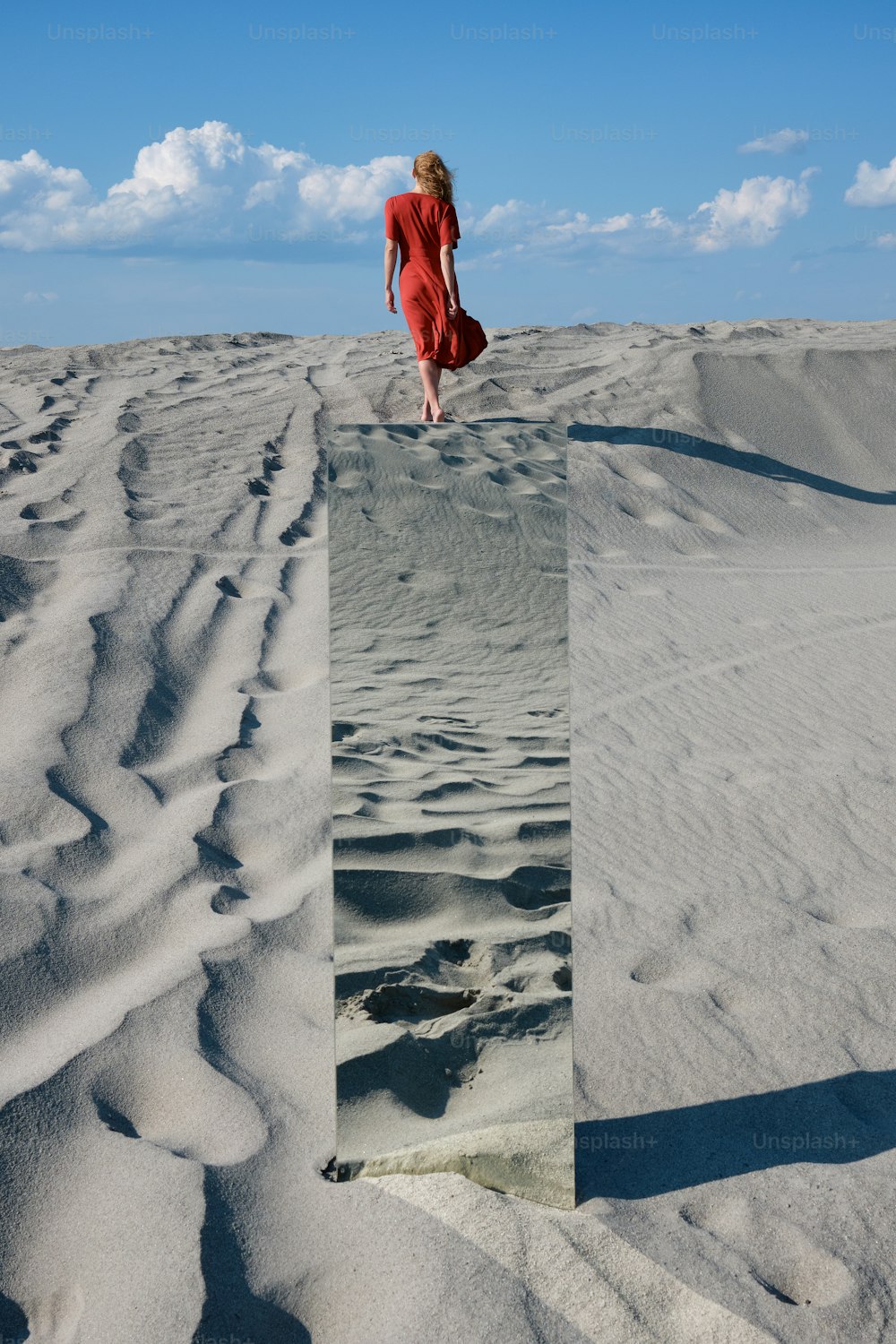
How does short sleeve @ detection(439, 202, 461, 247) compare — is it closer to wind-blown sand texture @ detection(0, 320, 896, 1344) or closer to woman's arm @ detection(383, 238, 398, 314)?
woman's arm @ detection(383, 238, 398, 314)

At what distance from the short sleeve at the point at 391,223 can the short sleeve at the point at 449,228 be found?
0.25 metres

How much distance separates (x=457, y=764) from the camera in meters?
2.13

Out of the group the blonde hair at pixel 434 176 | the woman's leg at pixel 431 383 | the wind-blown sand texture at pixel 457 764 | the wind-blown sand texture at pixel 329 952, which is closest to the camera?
the wind-blown sand texture at pixel 329 952

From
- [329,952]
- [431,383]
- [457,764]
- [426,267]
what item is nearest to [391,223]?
[426,267]

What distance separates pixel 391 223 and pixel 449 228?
32cm

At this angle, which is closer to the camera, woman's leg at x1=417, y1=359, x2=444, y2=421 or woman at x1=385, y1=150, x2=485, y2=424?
woman at x1=385, y1=150, x2=485, y2=424

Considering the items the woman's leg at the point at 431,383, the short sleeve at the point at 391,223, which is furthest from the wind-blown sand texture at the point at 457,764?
the woman's leg at the point at 431,383

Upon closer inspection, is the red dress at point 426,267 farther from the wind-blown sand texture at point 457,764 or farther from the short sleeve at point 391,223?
the wind-blown sand texture at point 457,764

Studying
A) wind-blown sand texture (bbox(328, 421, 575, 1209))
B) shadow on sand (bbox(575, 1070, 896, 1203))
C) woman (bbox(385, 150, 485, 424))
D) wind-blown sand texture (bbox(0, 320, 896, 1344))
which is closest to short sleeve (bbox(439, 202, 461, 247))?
woman (bbox(385, 150, 485, 424))

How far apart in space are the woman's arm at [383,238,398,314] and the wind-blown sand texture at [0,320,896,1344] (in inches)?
58.7

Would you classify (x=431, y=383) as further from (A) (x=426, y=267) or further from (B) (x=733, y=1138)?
(B) (x=733, y=1138)

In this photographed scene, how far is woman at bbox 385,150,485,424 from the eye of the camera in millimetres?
5355

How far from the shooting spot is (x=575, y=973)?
285 cm

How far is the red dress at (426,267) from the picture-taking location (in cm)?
539
